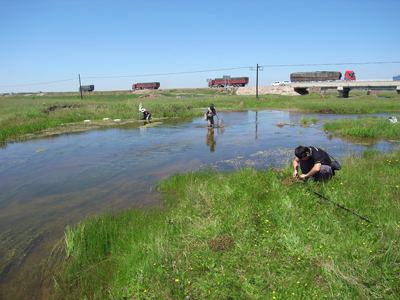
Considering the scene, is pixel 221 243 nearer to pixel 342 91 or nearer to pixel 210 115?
pixel 210 115

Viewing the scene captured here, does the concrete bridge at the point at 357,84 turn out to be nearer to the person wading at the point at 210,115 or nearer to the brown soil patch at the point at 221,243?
the person wading at the point at 210,115

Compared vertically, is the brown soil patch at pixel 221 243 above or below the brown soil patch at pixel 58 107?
below

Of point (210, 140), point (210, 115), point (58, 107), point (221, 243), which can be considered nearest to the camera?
point (221, 243)

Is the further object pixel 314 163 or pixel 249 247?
pixel 314 163

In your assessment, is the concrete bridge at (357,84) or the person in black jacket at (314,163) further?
the concrete bridge at (357,84)

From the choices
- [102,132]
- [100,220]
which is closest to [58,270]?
[100,220]

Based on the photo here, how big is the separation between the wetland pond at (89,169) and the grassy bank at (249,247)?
805 millimetres

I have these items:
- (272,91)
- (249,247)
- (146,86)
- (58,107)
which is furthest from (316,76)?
(249,247)

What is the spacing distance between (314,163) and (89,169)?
800 centimetres

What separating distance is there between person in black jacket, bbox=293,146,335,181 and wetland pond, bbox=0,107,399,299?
3143mm

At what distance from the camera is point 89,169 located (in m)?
10.4

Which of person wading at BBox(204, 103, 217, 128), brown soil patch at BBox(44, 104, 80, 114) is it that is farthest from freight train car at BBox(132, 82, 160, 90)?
person wading at BBox(204, 103, 217, 128)

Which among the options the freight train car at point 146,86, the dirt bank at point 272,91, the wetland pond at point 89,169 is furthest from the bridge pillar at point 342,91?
the freight train car at point 146,86

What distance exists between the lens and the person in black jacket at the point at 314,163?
19.0 ft
